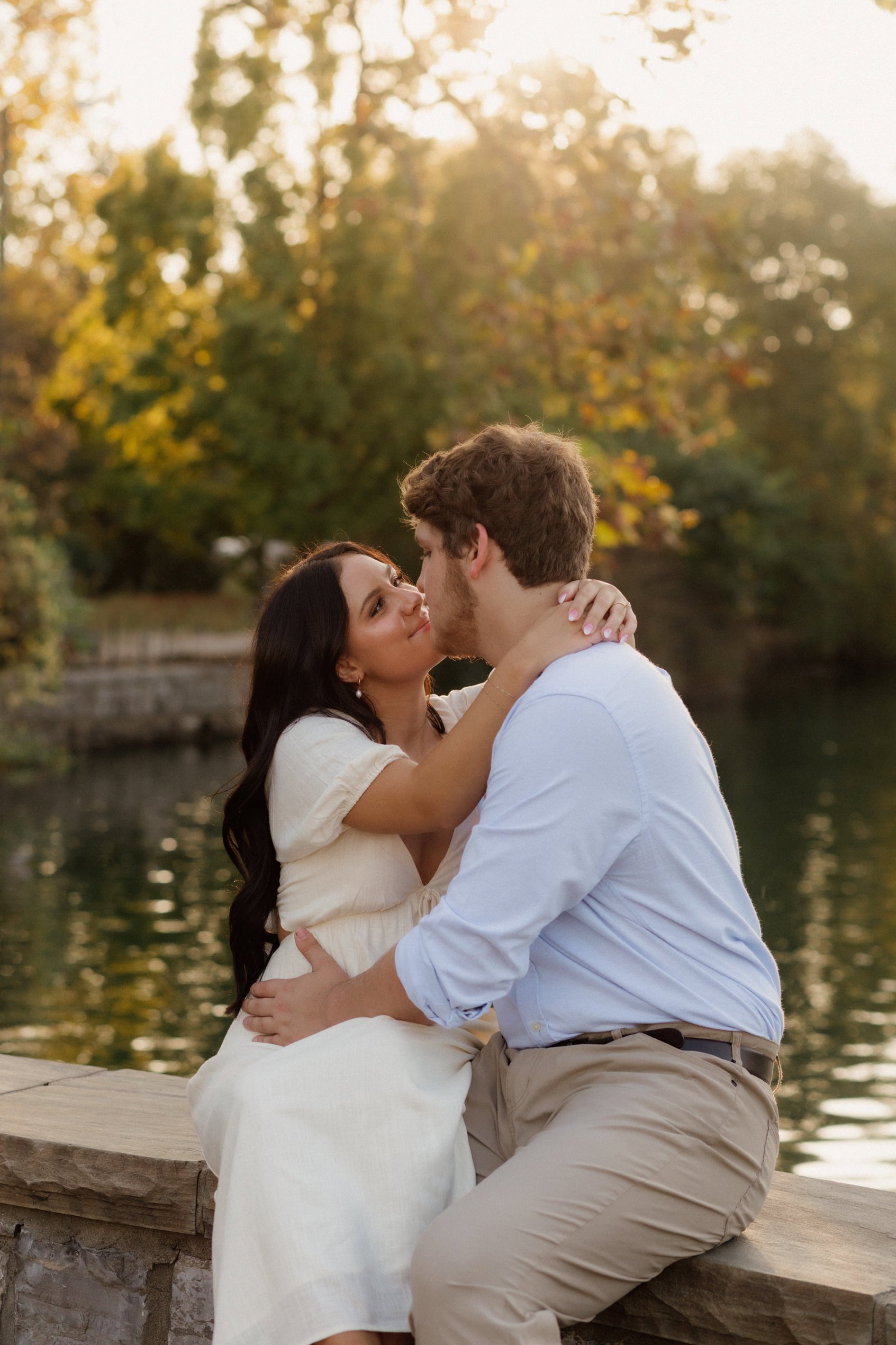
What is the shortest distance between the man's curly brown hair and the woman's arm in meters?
0.08

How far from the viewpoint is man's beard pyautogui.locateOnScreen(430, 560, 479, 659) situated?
2.70m

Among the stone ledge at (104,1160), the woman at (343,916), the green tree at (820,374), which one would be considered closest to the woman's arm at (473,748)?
the woman at (343,916)

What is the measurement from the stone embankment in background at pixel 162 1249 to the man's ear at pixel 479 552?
113cm

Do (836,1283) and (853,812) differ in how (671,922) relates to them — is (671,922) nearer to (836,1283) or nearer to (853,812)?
(836,1283)

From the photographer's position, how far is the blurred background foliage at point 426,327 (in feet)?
29.4

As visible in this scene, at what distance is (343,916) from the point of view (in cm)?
290

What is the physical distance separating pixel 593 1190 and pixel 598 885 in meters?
0.45

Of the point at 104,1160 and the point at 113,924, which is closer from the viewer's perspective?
the point at 104,1160

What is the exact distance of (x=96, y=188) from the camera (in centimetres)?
2952

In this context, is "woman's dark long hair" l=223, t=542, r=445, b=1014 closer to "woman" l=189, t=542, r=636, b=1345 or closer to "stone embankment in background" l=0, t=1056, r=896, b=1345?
"woman" l=189, t=542, r=636, b=1345

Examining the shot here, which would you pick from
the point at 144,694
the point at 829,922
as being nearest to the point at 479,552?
the point at 829,922

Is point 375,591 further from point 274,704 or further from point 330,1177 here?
point 330,1177

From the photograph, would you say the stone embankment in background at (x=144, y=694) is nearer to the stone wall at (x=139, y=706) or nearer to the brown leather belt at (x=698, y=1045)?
the stone wall at (x=139, y=706)

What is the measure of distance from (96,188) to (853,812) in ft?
65.4
